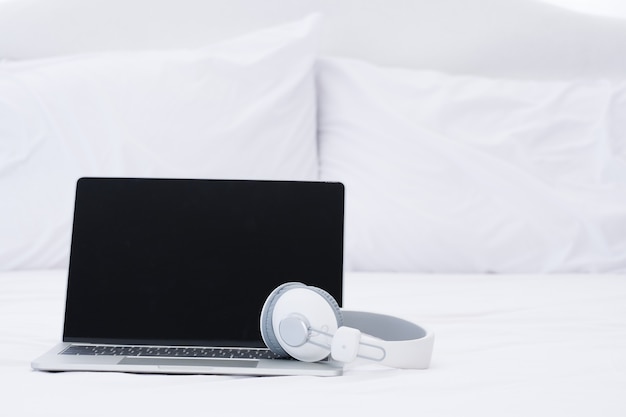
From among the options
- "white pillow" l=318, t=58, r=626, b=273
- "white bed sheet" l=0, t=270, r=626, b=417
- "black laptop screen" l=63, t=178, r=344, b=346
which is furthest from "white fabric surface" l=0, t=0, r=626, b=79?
"black laptop screen" l=63, t=178, r=344, b=346

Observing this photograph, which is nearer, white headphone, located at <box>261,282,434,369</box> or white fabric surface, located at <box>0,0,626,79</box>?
white headphone, located at <box>261,282,434,369</box>

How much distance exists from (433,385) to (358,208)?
749mm

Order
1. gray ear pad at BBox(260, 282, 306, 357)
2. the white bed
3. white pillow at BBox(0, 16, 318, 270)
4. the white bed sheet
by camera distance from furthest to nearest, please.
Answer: white pillow at BBox(0, 16, 318, 270) < the white bed < gray ear pad at BBox(260, 282, 306, 357) < the white bed sheet

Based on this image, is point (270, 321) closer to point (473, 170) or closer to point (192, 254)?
point (192, 254)

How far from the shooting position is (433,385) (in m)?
0.54

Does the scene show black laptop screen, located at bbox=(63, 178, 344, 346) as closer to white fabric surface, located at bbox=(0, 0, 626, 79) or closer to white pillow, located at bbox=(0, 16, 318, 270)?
white pillow, located at bbox=(0, 16, 318, 270)

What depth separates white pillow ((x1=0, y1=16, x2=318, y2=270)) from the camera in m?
1.16

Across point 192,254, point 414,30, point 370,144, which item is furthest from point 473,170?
point 192,254

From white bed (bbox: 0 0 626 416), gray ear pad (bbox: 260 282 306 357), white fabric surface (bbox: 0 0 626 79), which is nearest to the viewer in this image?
gray ear pad (bbox: 260 282 306 357)

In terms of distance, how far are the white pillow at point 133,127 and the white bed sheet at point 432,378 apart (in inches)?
9.6

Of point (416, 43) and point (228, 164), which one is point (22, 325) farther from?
point (416, 43)

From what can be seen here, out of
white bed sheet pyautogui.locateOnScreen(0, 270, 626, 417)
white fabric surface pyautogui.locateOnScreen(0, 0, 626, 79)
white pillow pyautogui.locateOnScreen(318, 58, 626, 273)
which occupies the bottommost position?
white bed sheet pyautogui.locateOnScreen(0, 270, 626, 417)

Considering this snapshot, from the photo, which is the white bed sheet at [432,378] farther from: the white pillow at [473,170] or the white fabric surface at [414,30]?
the white fabric surface at [414,30]

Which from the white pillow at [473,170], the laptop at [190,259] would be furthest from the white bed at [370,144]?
the laptop at [190,259]
